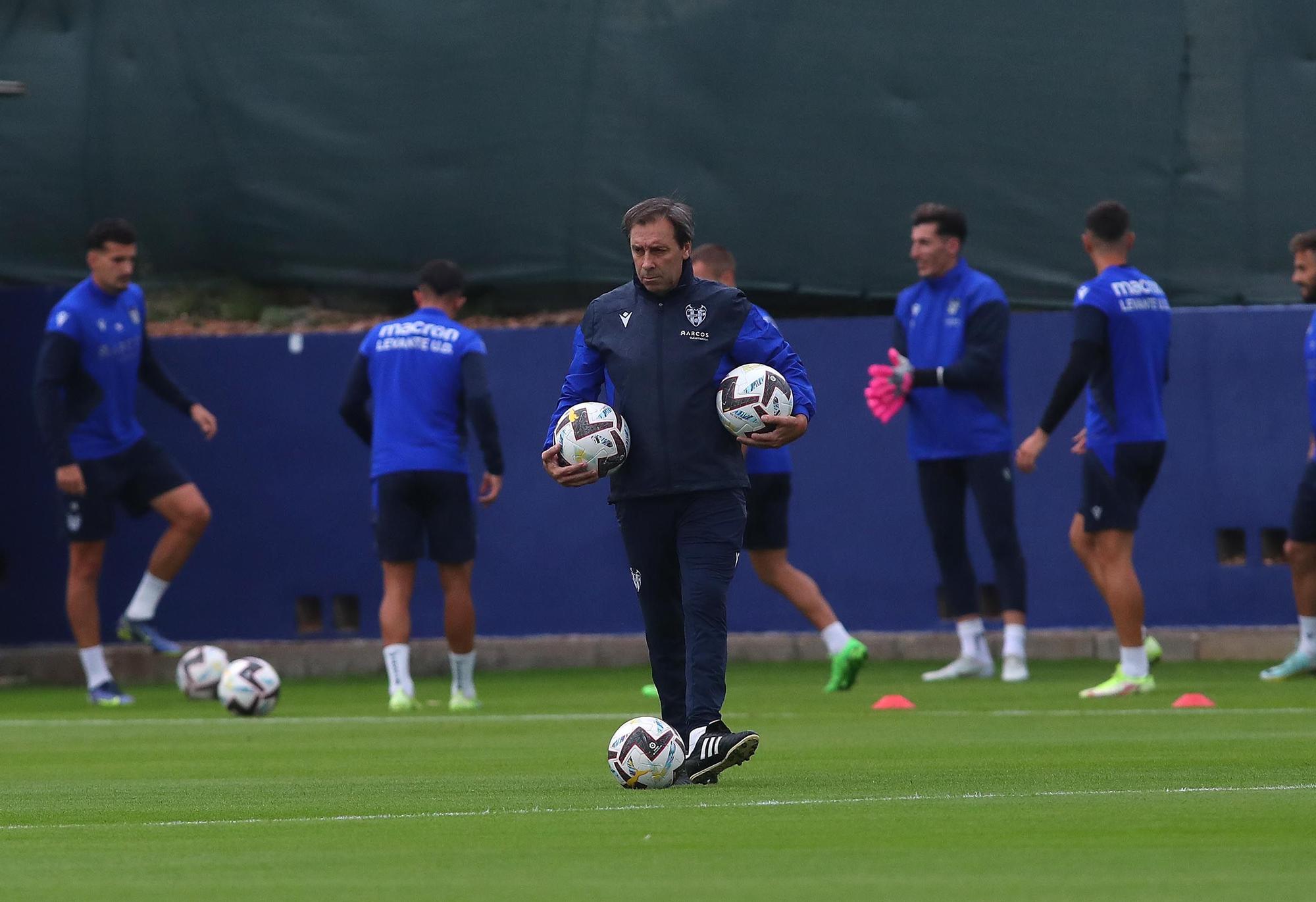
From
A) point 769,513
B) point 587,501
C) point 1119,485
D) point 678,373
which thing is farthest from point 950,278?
point 678,373

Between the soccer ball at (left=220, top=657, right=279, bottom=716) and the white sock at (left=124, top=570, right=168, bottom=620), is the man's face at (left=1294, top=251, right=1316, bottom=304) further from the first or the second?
the white sock at (left=124, top=570, right=168, bottom=620)

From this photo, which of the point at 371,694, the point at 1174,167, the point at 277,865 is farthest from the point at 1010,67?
the point at 277,865

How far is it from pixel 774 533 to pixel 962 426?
1302 millimetres

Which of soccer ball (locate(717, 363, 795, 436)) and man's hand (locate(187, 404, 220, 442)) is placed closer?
soccer ball (locate(717, 363, 795, 436))

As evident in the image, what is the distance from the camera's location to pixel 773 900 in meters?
5.09

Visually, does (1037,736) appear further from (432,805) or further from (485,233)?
(485,233)

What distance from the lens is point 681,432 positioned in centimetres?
801

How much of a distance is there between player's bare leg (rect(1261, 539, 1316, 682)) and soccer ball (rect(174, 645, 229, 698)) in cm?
611

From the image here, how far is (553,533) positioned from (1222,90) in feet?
19.1

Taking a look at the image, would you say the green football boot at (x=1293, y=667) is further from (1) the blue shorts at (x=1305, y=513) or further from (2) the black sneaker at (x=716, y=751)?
(2) the black sneaker at (x=716, y=751)

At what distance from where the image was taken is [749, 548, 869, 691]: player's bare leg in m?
13.0

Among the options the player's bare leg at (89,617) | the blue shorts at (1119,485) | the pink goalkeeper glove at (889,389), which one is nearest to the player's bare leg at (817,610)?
the pink goalkeeper glove at (889,389)

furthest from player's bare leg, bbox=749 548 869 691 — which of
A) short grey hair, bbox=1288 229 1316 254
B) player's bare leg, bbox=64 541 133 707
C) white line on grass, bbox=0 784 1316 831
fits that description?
white line on grass, bbox=0 784 1316 831

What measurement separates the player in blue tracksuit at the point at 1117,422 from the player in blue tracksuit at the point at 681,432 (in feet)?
14.9
